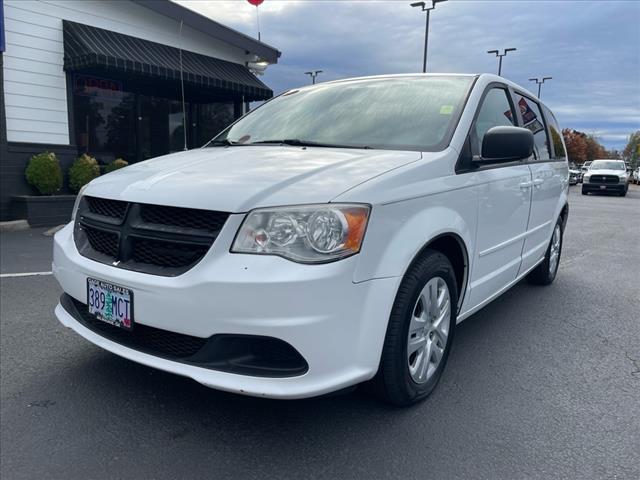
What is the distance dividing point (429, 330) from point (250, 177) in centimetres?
122

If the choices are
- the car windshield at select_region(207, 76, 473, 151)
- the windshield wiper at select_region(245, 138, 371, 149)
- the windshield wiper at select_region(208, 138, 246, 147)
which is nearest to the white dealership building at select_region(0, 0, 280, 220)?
the windshield wiper at select_region(208, 138, 246, 147)

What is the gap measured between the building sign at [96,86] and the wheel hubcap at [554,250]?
9.43 m

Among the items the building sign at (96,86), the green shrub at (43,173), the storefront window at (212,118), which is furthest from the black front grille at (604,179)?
the green shrub at (43,173)

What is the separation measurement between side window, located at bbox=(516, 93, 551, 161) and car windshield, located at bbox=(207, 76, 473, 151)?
1031 mm

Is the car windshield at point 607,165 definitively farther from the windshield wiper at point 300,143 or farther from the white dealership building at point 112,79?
the windshield wiper at point 300,143

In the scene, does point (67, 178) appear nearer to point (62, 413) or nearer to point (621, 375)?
point (62, 413)

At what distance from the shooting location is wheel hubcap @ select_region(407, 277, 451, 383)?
8.51 ft

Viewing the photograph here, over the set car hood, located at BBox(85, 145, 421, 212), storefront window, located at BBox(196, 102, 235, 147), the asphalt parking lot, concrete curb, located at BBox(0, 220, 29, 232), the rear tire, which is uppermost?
storefront window, located at BBox(196, 102, 235, 147)

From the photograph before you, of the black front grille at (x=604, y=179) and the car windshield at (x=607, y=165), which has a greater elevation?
the car windshield at (x=607, y=165)

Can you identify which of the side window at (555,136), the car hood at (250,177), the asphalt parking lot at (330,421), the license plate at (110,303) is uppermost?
the side window at (555,136)

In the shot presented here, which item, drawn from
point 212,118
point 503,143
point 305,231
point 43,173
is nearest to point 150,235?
point 305,231

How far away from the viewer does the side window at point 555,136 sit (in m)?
5.20

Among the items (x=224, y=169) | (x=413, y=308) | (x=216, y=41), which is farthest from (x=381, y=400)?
(x=216, y=41)

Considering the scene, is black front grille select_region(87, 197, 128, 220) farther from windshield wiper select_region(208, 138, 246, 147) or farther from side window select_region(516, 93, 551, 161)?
side window select_region(516, 93, 551, 161)
